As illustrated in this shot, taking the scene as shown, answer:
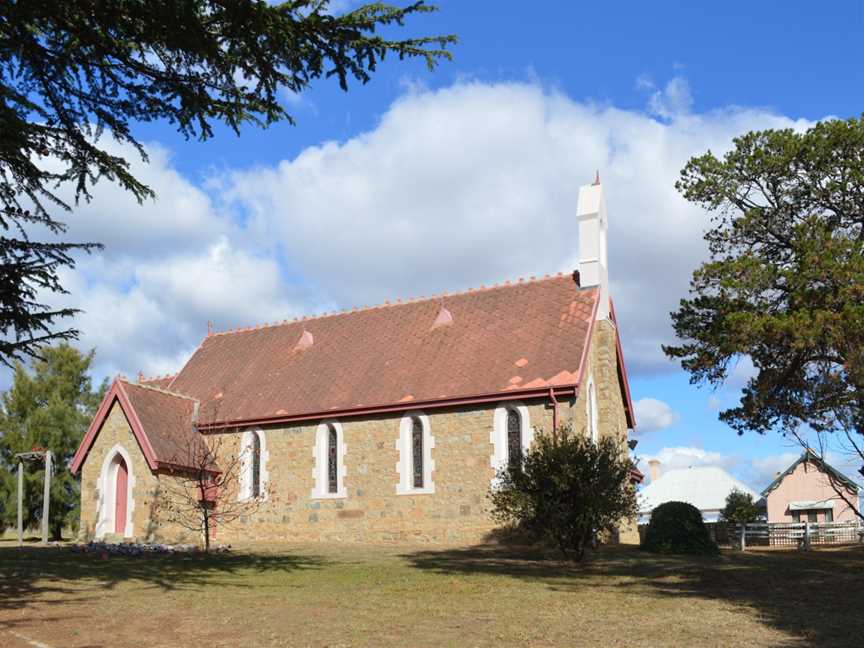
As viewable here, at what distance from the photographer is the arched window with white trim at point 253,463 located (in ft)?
84.5

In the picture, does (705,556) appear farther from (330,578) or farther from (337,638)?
(337,638)

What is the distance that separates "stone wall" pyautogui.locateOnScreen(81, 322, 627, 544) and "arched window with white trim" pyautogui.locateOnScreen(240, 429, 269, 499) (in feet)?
0.54

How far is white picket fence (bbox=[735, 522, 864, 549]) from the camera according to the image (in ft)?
87.5

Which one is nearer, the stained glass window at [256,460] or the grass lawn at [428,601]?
the grass lawn at [428,601]

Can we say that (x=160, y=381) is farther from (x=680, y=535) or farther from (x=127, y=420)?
(x=680, y=535)

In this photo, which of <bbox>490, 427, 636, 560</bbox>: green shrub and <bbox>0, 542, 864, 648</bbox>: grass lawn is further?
<bbox>490, 427, 636, 560</bbox>: green shrub

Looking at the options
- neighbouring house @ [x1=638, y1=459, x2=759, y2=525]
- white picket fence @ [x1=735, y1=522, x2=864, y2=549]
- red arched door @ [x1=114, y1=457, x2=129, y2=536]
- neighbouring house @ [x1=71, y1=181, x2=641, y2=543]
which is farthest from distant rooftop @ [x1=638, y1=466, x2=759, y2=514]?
red arched door @ [x1=114, y1=457, x2=129, y2=536]

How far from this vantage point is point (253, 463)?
26.1 metres

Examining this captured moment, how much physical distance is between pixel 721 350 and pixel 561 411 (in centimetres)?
464

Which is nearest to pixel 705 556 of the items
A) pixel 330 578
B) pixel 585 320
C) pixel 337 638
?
pixel 585 320

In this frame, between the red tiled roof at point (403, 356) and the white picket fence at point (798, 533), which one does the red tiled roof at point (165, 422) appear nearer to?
the red tiled roof at point (403, 356)

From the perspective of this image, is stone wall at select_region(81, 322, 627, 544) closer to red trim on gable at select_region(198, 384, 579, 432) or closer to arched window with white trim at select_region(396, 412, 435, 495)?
arched window with white trim at select_region(396, 412, 435, 495)

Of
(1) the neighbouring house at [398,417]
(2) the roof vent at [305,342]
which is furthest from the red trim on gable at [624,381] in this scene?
(2) the roof vent at [305,342]

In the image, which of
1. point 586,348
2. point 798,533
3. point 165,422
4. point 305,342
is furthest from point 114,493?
point 798,533
